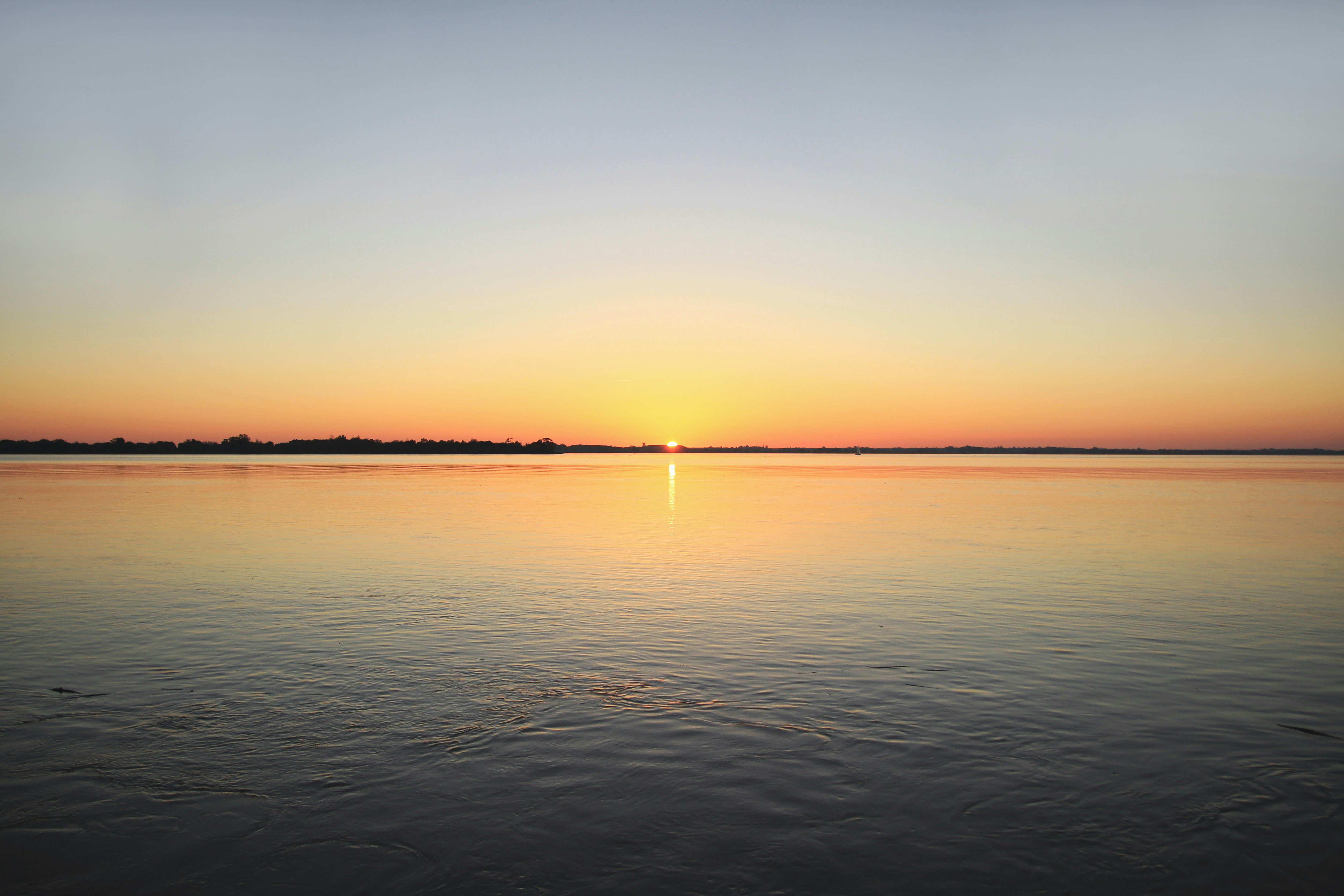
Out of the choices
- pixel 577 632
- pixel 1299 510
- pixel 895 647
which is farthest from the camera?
pixel 1299 510

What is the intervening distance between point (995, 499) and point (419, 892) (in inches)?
1985

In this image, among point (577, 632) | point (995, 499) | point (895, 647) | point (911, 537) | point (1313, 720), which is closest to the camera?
point (1313, 720)

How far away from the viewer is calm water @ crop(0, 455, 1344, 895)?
6.73 m

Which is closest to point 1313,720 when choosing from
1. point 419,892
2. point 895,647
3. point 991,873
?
point 895,647

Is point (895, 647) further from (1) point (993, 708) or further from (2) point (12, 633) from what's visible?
(2) point (12, 633)

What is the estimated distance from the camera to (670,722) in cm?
1002

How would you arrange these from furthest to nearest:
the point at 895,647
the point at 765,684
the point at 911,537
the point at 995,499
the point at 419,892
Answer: the point at 995,499, the point at 911,537, the point at 895,647, the point at 765,684, the point at 419,892

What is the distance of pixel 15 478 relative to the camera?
79125 mm

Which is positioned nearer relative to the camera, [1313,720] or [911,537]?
[1313,720]

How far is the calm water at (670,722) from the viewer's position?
265 inches

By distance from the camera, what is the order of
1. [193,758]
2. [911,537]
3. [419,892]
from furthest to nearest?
[911,537] < [193,758] < [419,892]

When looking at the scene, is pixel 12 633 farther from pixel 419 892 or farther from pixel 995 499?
pixel 995 499

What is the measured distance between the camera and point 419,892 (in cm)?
622

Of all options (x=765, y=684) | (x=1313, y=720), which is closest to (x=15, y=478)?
(x=765, y=684)
